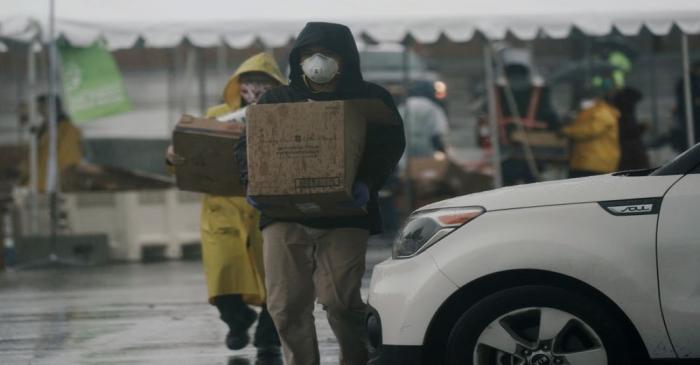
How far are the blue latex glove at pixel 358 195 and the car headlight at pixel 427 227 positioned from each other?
0.26 m

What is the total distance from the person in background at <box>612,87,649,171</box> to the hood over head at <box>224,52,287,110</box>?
918cm

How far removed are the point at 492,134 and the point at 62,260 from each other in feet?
17.1

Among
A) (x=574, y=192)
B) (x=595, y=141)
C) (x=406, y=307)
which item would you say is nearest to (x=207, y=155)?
(x=406, y=307)

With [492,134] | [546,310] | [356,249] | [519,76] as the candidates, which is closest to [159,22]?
[492,134]

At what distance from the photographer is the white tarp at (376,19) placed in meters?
15.9

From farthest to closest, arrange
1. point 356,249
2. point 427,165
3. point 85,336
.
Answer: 1. point 427,165
2. point 85,336
3. point 356,249

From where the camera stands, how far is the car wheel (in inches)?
229

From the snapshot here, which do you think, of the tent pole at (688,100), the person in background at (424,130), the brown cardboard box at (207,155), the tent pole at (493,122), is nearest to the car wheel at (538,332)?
the brown cardboard box at (207,155)

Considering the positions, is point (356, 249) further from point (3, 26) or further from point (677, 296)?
point (3, 26)

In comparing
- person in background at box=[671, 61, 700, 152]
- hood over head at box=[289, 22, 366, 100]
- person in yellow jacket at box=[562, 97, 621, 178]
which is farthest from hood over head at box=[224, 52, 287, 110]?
person in background at box=[671, 61, 700, 152]

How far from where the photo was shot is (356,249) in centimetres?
679

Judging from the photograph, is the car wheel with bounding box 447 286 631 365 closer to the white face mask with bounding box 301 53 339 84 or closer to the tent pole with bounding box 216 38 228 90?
the white face mask with bounding box 301 53 339 84

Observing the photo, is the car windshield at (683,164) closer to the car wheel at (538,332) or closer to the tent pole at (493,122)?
the car wheel at (538,332)

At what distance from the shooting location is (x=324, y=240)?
676 cm
